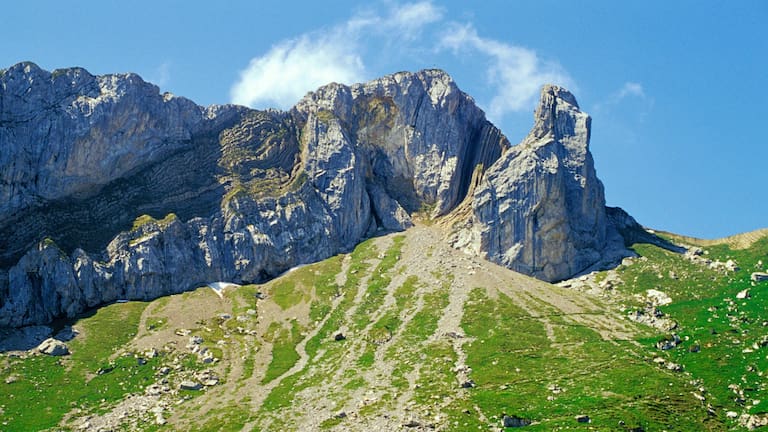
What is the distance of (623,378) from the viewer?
110000mm

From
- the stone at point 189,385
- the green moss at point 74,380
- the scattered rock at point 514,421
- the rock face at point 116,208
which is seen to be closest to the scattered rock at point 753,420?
the scattered rock at point 514,421

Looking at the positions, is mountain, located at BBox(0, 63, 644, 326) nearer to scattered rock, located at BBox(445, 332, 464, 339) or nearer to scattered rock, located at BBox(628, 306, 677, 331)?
scattered rock, located at BBox(628, 306, 677, 331)

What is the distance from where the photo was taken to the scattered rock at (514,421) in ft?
314

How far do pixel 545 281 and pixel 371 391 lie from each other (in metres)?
78.1

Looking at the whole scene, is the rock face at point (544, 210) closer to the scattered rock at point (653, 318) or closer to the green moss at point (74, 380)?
the scattered rock at point (653, 318)

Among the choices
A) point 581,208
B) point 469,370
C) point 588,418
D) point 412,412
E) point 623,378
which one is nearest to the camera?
point 588,418

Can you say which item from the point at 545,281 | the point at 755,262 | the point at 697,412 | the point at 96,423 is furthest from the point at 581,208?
the point at 96,423

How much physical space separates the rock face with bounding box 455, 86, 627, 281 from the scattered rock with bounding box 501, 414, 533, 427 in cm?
8587

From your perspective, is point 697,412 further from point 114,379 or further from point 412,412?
point 114,379

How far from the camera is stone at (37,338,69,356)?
Answer: 438 feet

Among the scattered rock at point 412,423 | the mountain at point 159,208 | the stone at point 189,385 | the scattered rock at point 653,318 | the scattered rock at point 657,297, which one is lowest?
the scattered rock at point 412,423

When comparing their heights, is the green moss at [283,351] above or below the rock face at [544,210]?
below

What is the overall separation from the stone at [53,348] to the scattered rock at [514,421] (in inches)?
3444

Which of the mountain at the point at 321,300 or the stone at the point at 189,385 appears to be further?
the stone at the point at 189,385
